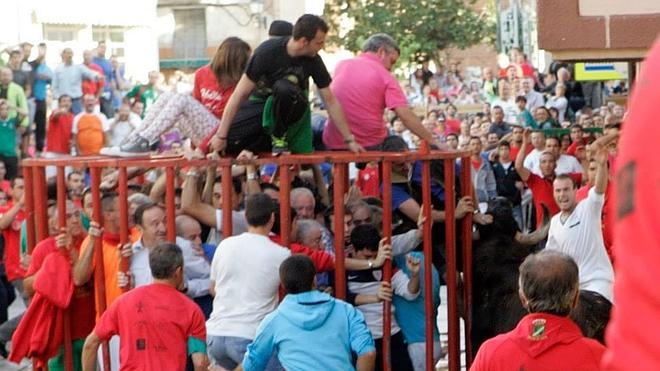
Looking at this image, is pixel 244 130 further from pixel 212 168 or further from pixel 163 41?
pixel 163 41

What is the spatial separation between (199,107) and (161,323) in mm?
1948

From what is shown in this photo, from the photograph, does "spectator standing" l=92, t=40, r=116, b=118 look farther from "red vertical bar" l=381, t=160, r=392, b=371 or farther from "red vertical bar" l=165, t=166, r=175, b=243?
"red vertical bar" l=381, t=160, r=392, b=371

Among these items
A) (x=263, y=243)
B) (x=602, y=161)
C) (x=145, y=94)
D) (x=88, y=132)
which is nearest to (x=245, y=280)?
(x=263, y=243)

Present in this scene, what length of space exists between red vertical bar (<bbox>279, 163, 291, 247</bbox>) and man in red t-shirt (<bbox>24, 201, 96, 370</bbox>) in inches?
53.2

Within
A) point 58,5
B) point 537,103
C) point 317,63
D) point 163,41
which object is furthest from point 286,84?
point 163,41

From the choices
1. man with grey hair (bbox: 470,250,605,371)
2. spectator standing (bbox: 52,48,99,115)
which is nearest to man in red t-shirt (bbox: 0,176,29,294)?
man with grey hair (bbox: 470,250,605,371)

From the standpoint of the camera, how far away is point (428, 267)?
8.03 metres

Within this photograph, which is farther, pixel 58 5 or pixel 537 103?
pixel 58 5

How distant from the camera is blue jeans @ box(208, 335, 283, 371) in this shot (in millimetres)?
7566

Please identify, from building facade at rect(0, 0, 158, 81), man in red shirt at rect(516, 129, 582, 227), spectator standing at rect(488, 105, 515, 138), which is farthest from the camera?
building facade at rect(0, 0, 158, 81)

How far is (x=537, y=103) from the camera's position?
24.0 m

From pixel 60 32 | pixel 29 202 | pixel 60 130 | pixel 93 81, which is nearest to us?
pixel 29 202

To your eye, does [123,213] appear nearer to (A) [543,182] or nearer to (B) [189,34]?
(A) [543,182]

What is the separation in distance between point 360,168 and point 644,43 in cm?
294
